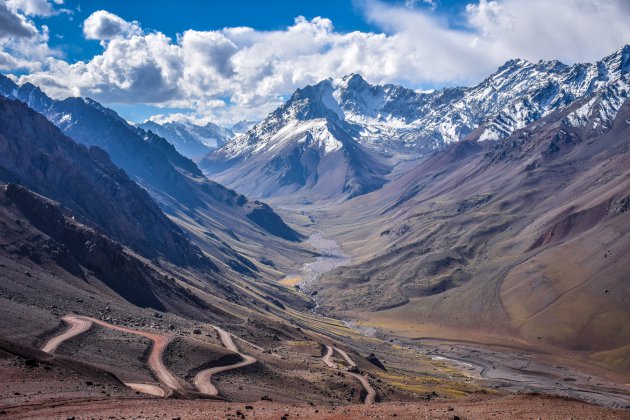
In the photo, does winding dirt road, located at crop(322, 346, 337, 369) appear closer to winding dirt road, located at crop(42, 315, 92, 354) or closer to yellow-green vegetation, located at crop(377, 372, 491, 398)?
yellow-green vegetation, located at crop(377, 372, 491, 398)

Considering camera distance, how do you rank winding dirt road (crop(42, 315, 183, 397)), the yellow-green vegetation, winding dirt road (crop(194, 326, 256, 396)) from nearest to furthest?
winding dirt road (crop(42, 315, 183, 397))
winding dirt road (crop(194, 326, 256, 396))
the yellow-green vegetation

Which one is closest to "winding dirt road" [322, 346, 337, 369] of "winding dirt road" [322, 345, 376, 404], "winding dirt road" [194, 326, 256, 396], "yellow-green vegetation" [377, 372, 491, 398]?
"winding dirt road" [322, 345, 376, 404]

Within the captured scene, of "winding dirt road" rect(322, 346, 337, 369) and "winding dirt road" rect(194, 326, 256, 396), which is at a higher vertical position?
"winding dirt road" rect(322, 346, 337, 369)

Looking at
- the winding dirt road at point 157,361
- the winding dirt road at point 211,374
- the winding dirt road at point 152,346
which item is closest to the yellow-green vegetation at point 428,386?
the winding dirt road at point 211,374

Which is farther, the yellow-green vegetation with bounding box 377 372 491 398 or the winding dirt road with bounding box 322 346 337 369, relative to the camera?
the yellow-green vegetation with bounding box 377 372 491 398

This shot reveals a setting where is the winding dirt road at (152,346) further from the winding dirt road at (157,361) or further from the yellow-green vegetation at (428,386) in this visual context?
the yellow-green vegetation at (428,386)

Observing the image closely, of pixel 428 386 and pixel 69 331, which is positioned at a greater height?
pixel 428 386

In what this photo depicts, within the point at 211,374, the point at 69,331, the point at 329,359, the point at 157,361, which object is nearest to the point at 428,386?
the point at 329,359

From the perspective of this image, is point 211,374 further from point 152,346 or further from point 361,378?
point 361,378

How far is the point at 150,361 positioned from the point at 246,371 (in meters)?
15.1

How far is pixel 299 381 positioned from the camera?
96250 millimetres

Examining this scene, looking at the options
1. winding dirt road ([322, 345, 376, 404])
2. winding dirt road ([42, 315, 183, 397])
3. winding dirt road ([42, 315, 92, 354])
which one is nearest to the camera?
winding dirt road ([42, 315, 183, 397])

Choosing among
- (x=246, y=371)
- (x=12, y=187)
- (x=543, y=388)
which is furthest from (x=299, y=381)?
(x=543, y=388)

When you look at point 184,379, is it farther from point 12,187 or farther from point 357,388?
point 12,187
